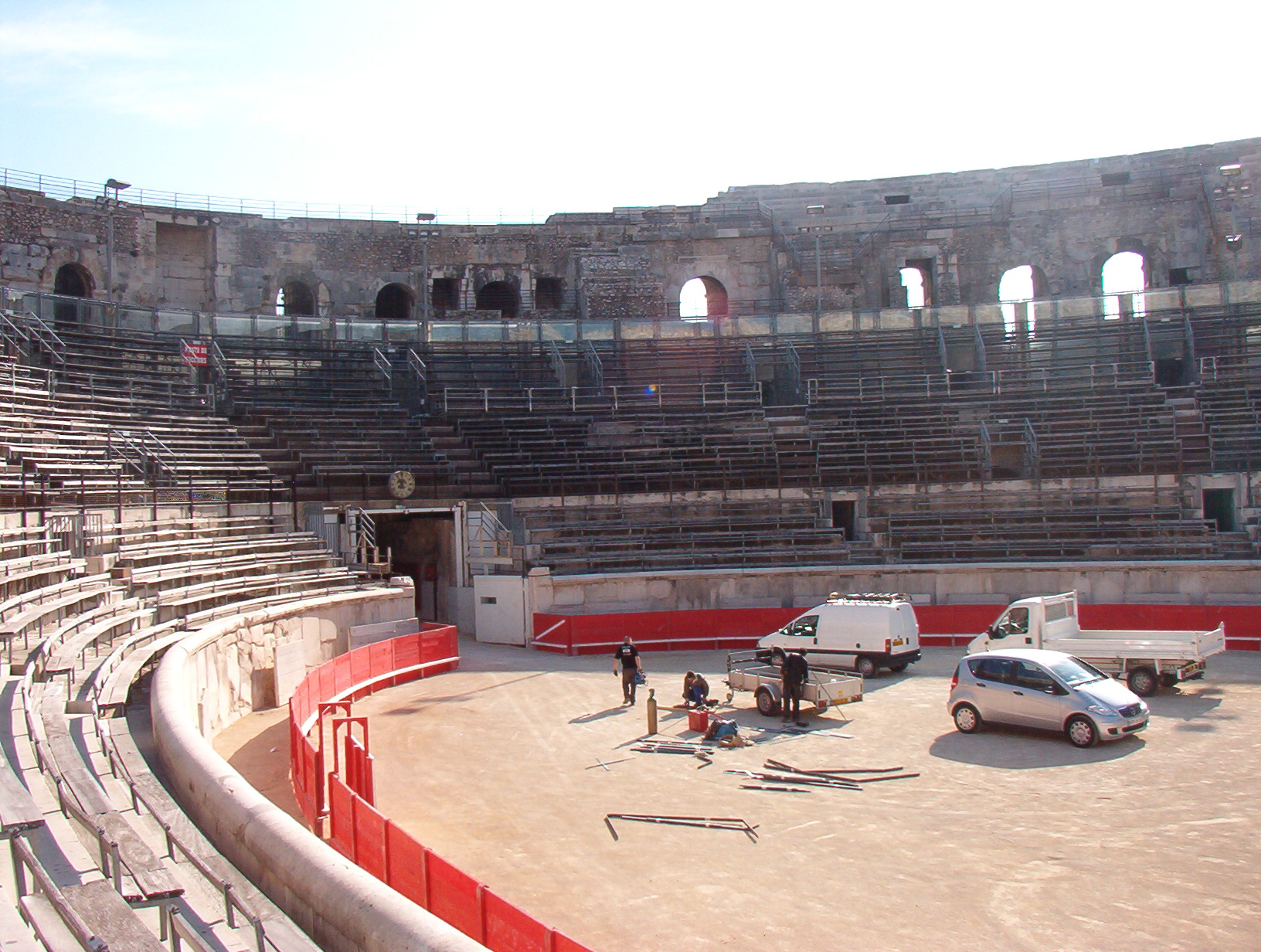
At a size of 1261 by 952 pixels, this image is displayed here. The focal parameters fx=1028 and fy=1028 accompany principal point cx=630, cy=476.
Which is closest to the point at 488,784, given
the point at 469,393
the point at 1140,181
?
the point at 469,393

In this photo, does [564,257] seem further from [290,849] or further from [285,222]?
[290,849]

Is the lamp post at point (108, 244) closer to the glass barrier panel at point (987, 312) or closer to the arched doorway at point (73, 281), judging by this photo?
the arched doorway at point (73, 281)

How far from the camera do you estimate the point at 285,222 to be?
40.0 m

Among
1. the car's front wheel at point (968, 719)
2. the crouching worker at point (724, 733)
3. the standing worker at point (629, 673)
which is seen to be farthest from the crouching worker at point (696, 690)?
the car's front wheel at point (968, 719)

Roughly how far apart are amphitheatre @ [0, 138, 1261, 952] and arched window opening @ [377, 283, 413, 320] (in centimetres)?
14

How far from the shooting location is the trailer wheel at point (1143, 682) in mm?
17297

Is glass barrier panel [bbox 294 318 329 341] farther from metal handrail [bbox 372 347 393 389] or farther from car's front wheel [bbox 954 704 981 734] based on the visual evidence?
car's front wheel [bbox 954 704 981 734]

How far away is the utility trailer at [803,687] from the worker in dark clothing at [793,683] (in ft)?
0.97

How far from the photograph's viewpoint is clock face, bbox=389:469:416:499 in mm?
27875

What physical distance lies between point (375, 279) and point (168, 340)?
10.6 metres

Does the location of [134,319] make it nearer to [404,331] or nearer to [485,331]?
[404,331]

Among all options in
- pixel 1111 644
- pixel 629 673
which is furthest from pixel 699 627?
pixel 1111 644

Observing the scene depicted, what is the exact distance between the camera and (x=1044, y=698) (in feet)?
47.8

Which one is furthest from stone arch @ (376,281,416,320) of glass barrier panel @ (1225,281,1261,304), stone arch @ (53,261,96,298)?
glass barrier panel @ (1225,281,1261,304)
